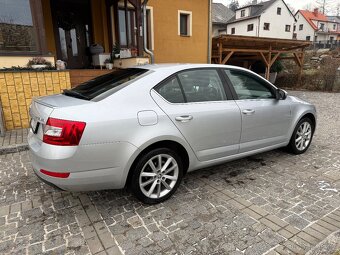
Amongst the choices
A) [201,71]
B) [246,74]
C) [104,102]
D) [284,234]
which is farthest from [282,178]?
[104,102]

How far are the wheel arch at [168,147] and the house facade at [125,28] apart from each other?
591 centimetres

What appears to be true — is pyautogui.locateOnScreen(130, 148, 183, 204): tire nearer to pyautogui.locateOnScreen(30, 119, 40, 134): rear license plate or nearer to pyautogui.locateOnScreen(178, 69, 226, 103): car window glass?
pyautogui.locateOnScreen(178, 69, 226, 103): car window glass

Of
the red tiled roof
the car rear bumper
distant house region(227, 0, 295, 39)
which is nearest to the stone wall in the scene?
the car rear bumper

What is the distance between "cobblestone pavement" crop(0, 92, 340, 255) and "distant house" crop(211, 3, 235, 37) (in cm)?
3751

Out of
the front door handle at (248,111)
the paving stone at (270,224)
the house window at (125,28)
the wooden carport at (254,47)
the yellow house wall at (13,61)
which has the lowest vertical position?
the paving stone at (270,224)

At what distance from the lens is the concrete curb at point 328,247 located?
206 centimetres

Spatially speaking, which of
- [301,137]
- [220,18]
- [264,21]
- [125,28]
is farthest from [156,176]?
[264,21]

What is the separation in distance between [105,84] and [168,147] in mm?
1035

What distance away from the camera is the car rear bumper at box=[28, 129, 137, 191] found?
236 cm

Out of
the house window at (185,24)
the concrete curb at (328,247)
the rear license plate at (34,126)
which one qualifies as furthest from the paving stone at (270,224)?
the house window at (185,24)

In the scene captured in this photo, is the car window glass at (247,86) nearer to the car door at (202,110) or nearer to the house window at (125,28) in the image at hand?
the car door at (202,110)

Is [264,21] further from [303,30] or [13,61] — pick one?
[13,61]

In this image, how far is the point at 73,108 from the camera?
2.45m

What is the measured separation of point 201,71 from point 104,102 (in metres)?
1.37
